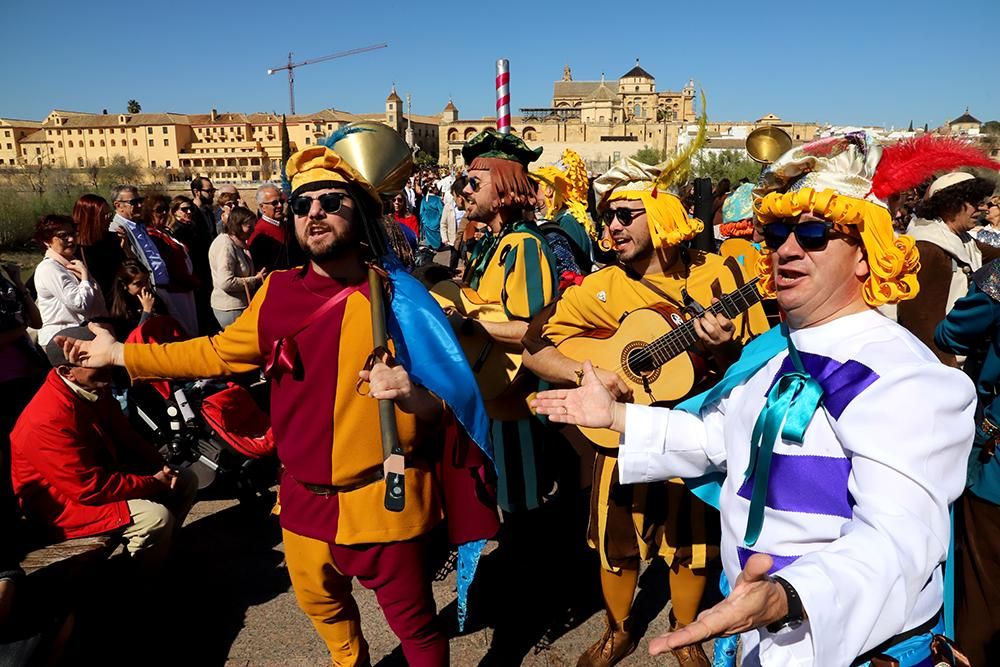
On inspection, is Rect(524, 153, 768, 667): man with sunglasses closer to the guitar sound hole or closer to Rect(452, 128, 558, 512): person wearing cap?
the guitar sound hole

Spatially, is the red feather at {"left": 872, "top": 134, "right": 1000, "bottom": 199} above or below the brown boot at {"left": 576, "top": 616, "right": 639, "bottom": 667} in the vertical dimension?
above

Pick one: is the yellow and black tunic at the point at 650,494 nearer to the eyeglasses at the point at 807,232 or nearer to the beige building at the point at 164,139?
the eyeglasses at the point at 807,232

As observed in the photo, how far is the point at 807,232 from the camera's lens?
5.04ft

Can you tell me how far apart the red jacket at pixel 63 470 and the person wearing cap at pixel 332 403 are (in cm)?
108

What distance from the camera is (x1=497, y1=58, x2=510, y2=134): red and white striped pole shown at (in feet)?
12.0

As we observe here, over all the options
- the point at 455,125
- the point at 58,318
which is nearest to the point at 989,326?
the point at 58,318

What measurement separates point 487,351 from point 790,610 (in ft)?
7.18

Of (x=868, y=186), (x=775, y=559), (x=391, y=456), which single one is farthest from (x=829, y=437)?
(x=391, y=456)

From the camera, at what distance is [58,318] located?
4.82m

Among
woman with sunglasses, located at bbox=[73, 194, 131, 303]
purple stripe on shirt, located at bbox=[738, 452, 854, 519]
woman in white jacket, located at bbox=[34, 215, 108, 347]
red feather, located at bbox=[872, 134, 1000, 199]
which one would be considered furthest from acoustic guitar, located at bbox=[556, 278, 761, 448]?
woman with sunglasses, located at bbox=[73, 194, 131, 303]

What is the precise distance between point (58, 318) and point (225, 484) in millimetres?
1732

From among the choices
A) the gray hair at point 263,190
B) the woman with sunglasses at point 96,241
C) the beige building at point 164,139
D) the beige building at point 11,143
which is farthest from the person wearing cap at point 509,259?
the beige building at point 11,143

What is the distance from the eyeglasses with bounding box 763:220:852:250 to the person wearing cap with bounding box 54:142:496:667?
1104 millimetres

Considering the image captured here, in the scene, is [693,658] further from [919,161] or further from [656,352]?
[919,161]
